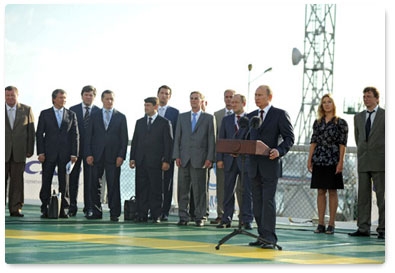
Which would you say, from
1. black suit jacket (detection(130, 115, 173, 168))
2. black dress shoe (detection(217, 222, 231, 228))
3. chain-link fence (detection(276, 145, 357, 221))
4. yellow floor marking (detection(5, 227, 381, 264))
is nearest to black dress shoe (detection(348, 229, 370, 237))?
chain-link fence (detection(276, 145, 357, 221))

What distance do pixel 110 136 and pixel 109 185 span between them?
58 centimetres

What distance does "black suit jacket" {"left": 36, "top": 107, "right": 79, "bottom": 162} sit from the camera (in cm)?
964

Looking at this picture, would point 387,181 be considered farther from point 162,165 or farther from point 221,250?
point 162,165

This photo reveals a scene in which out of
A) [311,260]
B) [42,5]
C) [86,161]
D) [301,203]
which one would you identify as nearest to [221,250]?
[311,260]

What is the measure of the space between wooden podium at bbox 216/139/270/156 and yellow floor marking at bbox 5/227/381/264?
2.72ft

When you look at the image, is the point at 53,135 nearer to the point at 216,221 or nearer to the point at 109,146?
the point at 109,146

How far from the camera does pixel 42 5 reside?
7582 millimetres

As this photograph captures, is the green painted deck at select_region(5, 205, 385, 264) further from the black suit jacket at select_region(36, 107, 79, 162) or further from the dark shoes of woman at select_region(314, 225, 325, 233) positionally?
the black suit jacket at select_region(36, 107, 79, 162)

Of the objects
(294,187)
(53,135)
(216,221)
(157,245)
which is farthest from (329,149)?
(53,135)

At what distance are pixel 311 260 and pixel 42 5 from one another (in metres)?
3.27

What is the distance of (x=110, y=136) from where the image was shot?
9.82 m

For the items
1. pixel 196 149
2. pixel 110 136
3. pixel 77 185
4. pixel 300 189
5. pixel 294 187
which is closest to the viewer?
pixel 196 149

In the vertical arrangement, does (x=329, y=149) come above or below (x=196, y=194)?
above

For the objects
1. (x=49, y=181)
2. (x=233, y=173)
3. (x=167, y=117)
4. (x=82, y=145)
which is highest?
(x=167, y=117)
